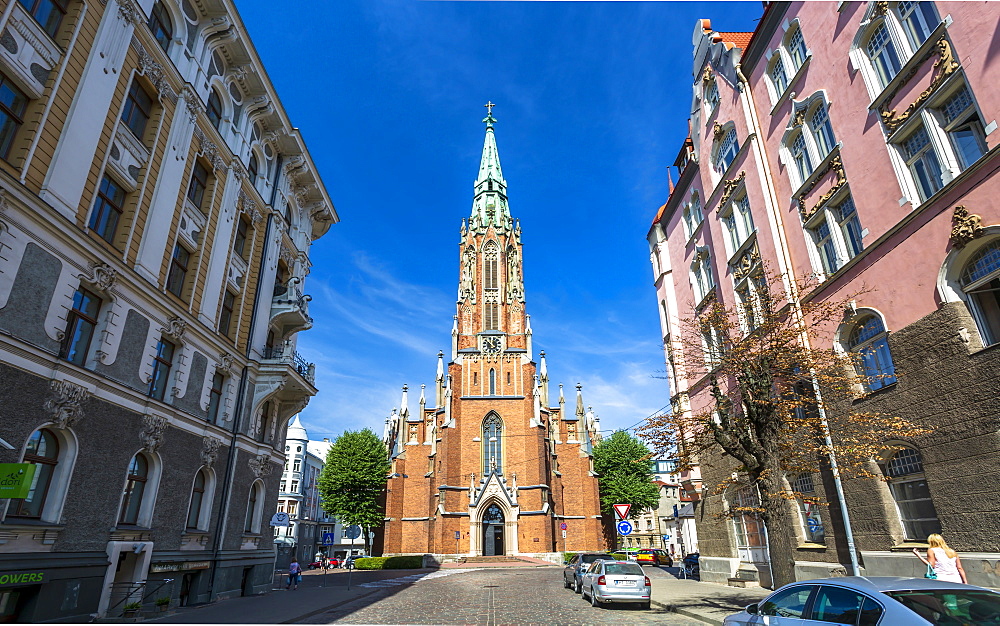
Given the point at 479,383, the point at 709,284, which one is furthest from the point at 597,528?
the point at 709,284

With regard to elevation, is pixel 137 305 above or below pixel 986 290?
above

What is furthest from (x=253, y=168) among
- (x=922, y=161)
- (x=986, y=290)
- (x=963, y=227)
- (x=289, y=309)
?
(x=986, y=290)

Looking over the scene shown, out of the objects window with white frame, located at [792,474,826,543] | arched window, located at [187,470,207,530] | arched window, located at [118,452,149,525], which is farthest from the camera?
arched window, located at [187,470,207,530]

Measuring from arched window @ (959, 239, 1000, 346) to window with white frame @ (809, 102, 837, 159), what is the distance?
18.3 ft

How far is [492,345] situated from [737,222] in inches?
1408

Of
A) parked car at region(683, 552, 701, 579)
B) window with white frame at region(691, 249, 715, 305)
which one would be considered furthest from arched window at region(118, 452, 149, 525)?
parked car at region(683, 552, 701, 579)

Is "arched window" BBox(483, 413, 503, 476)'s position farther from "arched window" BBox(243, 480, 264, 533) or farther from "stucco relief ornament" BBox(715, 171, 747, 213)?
"stucco relief ornament" BBox(715, 171, 747, 213)

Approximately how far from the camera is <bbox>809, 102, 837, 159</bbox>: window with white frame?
14844 millimetres

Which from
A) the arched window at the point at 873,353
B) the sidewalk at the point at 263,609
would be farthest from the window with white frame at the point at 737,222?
the sidewalk at the point at 263,609

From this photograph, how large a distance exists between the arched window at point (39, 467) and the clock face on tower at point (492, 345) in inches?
1672

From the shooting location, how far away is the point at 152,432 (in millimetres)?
13562

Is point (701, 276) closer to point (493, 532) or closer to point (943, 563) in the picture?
point (943, 563)

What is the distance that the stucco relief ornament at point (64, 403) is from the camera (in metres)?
10.5

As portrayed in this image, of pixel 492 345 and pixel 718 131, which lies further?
pixel 492 345
